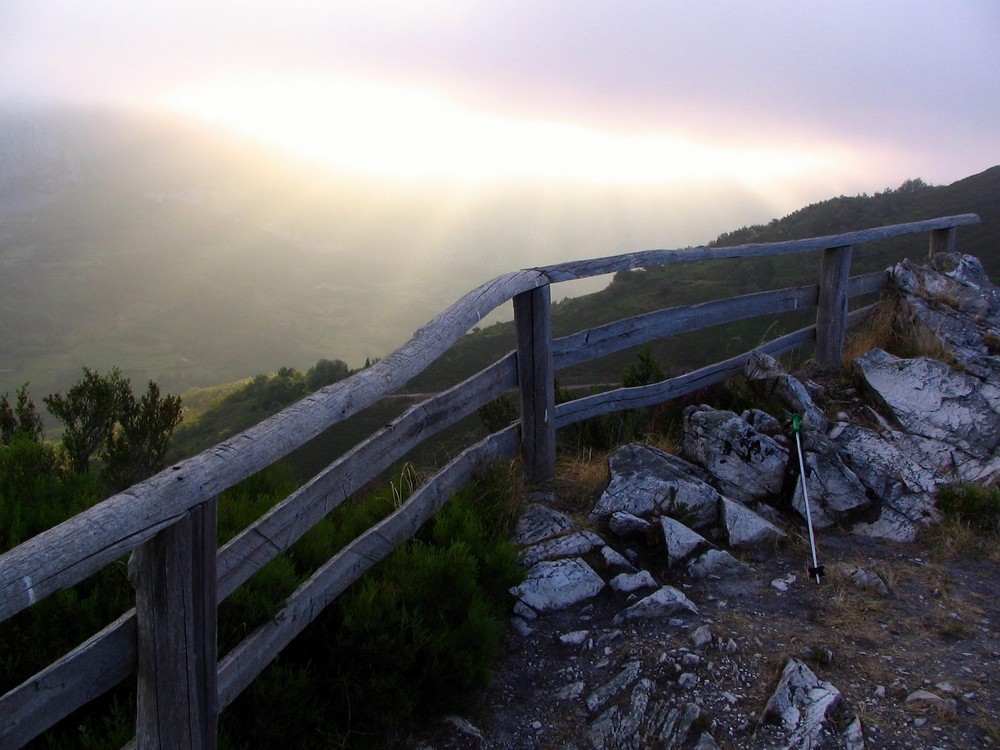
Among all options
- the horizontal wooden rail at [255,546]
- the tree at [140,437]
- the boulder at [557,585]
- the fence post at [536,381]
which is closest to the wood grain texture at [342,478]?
the horizontal wooden rail at [255,546]

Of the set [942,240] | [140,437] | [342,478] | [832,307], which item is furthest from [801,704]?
[942,240]

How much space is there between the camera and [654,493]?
14.0 ft

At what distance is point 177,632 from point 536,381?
8.99ft

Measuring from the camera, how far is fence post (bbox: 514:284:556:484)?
4301 millimetres

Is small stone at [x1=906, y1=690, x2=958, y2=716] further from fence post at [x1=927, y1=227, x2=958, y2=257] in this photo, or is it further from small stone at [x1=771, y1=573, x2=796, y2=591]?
fence post at [x1=927, y1=227, x2=958, y2=257]

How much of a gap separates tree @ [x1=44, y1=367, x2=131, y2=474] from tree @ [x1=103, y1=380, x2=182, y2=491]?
7 centimetres

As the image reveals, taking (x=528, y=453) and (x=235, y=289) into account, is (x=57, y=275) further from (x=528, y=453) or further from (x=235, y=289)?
(x=528, y=453)

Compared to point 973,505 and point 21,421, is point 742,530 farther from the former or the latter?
point 21,421

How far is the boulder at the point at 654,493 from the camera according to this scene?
4.18 meters

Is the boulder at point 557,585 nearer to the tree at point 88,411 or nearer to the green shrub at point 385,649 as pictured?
the green shrub at point 385,649

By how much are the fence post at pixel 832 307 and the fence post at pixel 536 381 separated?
10.0 feet

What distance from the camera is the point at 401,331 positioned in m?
113

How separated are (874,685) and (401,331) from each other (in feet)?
365

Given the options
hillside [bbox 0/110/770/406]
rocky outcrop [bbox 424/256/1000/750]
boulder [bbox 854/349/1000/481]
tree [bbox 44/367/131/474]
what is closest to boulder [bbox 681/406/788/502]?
rocky outcrop [bbox 424/256/1000/750]
